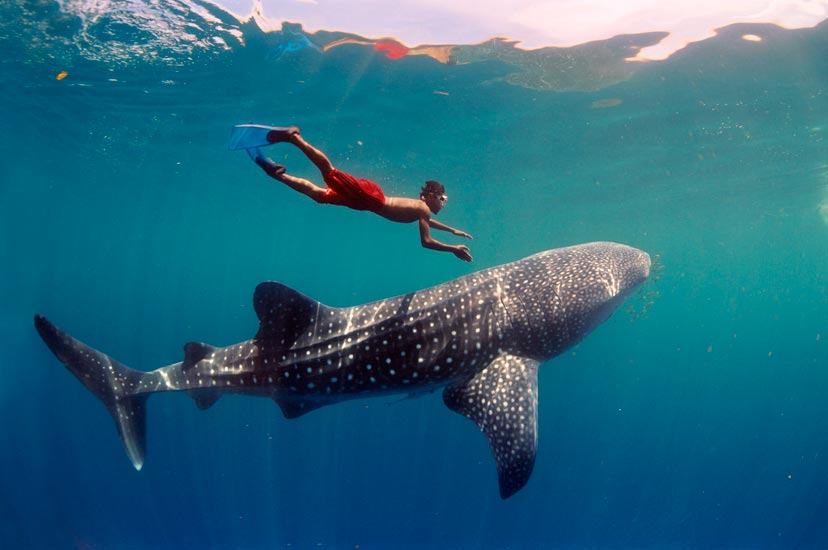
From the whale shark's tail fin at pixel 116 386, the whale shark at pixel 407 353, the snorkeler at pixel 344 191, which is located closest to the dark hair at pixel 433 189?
the snorkeler at pixel 344 191

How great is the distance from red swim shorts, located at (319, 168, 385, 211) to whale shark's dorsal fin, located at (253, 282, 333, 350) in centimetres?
128

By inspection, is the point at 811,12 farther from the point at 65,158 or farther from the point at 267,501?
the point at 65,158

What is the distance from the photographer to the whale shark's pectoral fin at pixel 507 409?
4598 mm

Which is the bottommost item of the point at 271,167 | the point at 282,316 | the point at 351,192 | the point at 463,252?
the point at 282,316

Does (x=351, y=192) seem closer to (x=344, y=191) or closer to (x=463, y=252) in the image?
(x=344, y=191)

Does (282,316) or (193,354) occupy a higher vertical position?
(282,316)

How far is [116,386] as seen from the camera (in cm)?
604

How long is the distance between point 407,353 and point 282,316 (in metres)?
1.60

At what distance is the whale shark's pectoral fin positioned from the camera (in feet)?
15.1

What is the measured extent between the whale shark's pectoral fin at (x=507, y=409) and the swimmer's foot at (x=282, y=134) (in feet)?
11.2

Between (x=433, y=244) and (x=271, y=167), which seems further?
(x=433, y=244)

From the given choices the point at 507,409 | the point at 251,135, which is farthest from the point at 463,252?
the point at 251,135

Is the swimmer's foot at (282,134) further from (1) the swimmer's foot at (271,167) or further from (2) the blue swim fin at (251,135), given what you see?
(1) the swimmer's foot at (271,167)

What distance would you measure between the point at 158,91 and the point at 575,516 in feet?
88.6
